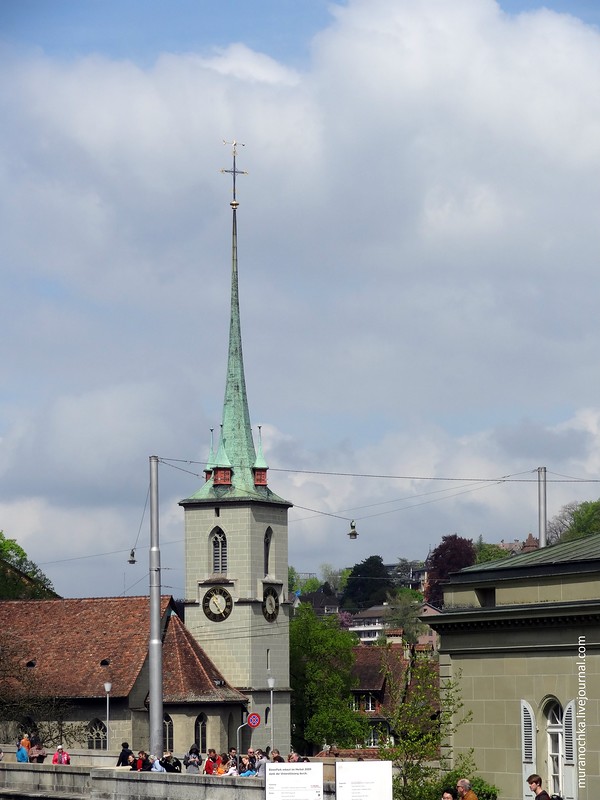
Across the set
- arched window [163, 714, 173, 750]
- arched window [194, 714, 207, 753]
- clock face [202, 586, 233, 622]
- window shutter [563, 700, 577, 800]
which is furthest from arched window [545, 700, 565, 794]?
clock face [202, 586, 233, 622]

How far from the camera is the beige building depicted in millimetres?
40781

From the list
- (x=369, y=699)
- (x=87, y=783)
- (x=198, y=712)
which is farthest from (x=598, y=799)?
(x=369, y=699)

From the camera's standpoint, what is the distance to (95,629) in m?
90.0

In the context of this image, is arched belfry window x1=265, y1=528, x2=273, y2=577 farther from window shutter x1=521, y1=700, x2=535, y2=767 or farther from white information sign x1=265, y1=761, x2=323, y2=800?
white information sign x1=265, y1=761, x2=323, y2=800

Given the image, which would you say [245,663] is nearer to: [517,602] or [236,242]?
[236,242]

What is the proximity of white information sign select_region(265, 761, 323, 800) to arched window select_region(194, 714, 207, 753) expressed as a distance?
5520cm

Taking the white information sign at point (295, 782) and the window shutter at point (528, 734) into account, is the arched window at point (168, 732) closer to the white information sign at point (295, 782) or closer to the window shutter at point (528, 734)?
the window shutter at point (528, 734)

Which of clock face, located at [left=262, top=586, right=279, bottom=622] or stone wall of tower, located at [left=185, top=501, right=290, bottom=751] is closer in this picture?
stone wall of tower, located at [left=185, top=501, right=290, bottom=751]

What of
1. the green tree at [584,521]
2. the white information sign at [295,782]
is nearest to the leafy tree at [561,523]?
the green tree at [584,521]

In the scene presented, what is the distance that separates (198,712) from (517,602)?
46.9 metres

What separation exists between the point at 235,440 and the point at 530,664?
6039cm

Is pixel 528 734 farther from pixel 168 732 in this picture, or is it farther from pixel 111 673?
pixel 168 732

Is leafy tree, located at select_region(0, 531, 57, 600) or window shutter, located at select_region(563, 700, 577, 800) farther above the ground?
leafy tree, located at select_region(0, 531, 57, 600)

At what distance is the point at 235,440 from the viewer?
10219 cm
